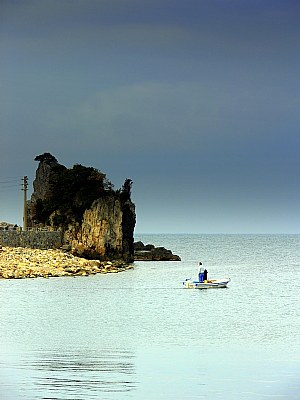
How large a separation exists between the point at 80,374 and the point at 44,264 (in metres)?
20.0

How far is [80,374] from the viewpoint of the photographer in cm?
930

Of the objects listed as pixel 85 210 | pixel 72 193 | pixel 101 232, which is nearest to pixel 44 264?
pixel 101 232

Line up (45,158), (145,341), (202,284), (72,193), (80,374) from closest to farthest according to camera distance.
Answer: (80,374), (145,341), (202,284), (72,193), (45,158)

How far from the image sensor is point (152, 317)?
17.2 meters

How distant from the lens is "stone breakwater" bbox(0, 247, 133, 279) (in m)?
27.2

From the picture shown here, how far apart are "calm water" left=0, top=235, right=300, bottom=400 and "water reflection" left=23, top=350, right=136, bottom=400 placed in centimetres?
1

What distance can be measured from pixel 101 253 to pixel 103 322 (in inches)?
695

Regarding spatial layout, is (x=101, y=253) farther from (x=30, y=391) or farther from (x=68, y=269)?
(x=30, y=391)

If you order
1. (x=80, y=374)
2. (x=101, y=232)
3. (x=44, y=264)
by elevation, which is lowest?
(x=80, y=374)

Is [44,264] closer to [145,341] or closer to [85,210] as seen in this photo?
[85,210]

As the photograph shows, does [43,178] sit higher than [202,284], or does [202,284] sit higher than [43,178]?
[43,178]

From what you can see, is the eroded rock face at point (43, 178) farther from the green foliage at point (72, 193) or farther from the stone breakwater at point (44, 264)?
the stone breakwater at point (44, 264)

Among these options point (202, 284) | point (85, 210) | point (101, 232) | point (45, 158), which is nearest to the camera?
point (202, 284)

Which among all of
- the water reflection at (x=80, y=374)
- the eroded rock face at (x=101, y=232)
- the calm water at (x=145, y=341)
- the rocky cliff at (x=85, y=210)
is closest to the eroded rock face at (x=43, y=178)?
the rocky cliff at (x=85, y=210)
